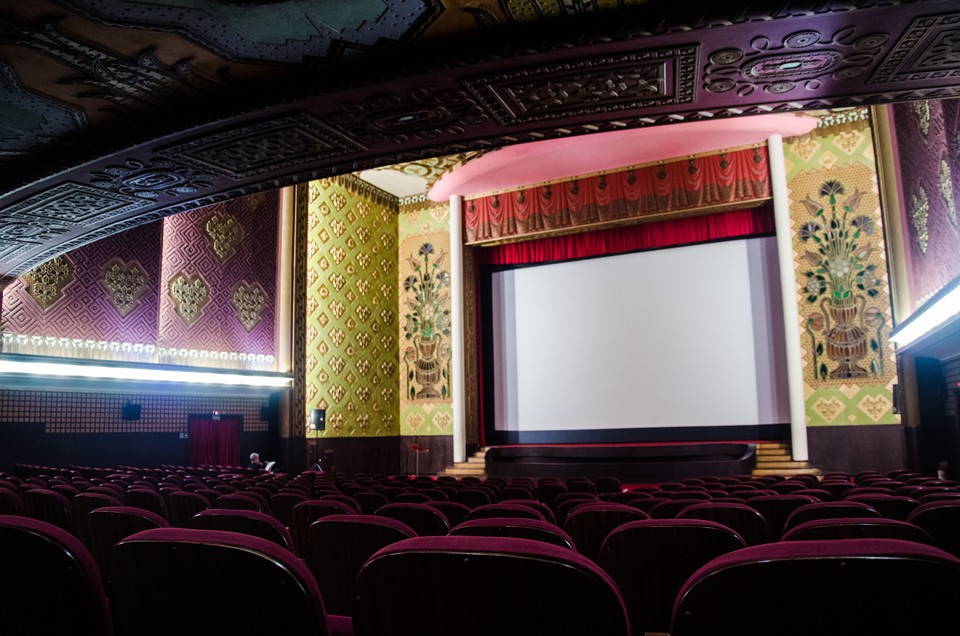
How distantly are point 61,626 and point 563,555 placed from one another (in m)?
1.27

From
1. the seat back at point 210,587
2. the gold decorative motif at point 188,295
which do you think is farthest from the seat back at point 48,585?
the gold decorative motif at point 188,295

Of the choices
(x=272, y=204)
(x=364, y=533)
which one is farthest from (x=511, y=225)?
(x=364, y=533)

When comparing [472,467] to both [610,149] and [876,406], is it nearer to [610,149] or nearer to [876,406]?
[610,149]

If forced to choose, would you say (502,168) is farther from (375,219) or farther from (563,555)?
(563,555)

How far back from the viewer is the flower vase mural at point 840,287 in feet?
42.4

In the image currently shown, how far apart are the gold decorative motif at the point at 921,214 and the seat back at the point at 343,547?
34.9 feet

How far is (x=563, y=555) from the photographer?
133 cm

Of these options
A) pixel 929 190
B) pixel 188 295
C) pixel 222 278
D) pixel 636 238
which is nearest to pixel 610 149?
pixel 636 238

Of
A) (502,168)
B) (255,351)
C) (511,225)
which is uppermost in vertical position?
(502,168)

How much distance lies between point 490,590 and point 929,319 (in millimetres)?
9077

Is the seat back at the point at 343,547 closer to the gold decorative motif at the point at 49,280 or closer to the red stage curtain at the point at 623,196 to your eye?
the gold decorative motif at the point at 49,280

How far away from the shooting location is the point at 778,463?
42.9ft

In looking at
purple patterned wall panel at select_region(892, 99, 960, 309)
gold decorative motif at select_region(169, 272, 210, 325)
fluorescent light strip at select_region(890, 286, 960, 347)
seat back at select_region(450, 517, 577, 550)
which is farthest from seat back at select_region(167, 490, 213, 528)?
gold decorative motif at select_region(169, 272, 210, 325)

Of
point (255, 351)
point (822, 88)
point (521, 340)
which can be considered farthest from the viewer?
point (521, 340)
